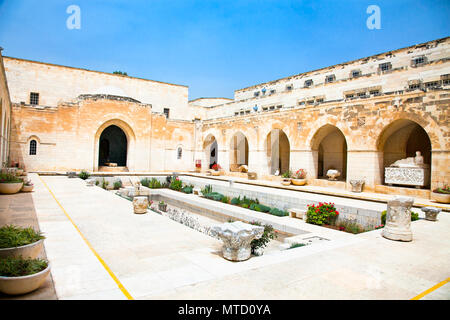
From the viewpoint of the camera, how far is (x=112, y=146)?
2845 centimetres

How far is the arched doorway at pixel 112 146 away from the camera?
2788cm

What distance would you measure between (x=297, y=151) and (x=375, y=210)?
8483mm

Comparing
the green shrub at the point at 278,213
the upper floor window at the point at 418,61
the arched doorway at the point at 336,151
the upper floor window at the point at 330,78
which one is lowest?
the green shrub at the point at 278,213

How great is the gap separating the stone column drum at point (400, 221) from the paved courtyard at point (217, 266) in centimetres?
19

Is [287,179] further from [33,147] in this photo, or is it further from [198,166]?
[33,147]

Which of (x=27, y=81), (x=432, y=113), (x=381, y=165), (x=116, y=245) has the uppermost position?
(x=27, y=81)

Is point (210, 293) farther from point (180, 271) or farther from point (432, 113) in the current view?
point (432, 113)

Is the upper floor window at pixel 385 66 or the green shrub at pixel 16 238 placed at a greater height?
the upper floor window at pixel 385 66

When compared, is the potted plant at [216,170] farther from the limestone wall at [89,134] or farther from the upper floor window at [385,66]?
the upper floor window at [385,66]

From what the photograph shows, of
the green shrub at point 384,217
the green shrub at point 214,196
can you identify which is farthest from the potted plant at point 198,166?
the green shrub at point 384,217

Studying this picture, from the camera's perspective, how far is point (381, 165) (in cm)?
1457

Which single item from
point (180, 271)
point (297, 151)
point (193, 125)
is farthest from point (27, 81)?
point (180, 271)

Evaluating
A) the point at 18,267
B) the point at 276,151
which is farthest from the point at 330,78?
the point at 18,267

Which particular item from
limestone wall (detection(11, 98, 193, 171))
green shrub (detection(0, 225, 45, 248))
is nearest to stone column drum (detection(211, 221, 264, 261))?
green shrub (detection(0, 225, 45, 248))
